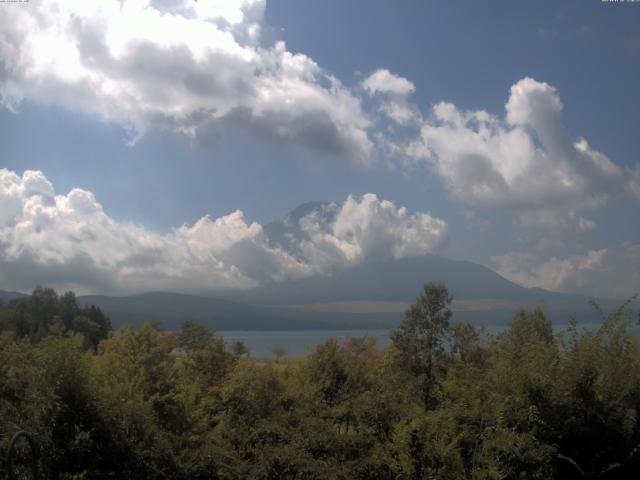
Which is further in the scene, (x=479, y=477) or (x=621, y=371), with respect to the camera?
(x=621, y=371)

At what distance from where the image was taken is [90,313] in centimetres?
8556

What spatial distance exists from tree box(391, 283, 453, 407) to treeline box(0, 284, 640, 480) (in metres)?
11.8

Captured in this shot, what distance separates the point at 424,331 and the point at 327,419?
53.8ft

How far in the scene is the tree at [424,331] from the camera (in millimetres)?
27312

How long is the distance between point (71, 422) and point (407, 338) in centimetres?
2034

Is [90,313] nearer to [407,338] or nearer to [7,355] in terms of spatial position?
[407,338]

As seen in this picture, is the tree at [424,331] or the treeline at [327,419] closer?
the treeline at [327,419]

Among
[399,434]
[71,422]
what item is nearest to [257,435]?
[399,434]

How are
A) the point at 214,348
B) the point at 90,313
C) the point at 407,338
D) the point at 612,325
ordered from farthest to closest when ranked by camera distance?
the point at 90,313 < the point at 407,338 < the point at 214,348 < the point at 612,325

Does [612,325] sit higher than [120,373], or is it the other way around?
[612,325]

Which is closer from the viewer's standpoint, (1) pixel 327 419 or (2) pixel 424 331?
(1) pixel 327 419

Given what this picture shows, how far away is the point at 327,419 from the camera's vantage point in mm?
12445

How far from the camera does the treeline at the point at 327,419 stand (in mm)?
9648

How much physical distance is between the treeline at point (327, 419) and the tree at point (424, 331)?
1178 centimetres
